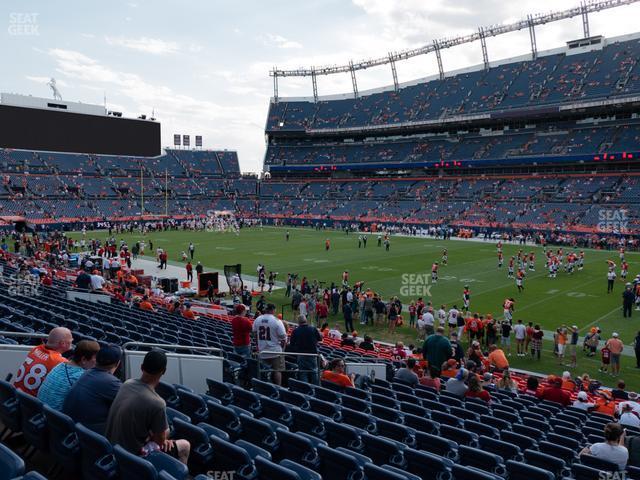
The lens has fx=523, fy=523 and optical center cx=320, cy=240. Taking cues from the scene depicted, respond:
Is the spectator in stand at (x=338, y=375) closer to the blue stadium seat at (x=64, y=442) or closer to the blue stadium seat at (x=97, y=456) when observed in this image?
→ the blue stadium seat at (x=64, y=442)

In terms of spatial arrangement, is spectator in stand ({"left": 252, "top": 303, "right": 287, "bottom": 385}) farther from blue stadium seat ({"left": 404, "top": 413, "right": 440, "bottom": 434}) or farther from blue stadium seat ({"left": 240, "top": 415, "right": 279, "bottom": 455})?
blue stadium seat ({"left": 240, "top": 415, "right": 279, "bottom": 455})

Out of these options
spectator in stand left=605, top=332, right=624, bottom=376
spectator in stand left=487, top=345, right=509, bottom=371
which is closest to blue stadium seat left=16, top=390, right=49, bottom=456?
spectator in stand left=487, top=345, right=509, bottom=371

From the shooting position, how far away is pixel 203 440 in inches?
175

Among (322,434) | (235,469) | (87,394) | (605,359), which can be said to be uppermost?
(87,394)

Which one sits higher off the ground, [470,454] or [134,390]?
[134,390]

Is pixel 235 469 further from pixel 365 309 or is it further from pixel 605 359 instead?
pixel 365 309

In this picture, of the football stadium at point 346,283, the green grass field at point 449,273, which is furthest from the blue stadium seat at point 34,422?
the green grass field at point 449,273

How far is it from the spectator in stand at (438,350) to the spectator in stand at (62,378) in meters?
8.59

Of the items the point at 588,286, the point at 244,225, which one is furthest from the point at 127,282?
the point at 244,225

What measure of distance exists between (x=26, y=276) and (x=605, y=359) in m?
19.2

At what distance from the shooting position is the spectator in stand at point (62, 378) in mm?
4699

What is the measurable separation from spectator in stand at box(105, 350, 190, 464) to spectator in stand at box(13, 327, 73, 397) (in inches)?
58.9

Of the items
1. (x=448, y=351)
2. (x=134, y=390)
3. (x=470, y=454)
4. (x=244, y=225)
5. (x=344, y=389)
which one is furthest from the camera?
(x=244, y=225)

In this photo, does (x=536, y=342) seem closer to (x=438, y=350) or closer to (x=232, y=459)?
(x=438, y=350)
